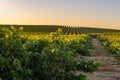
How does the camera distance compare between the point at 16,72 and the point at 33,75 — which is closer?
the point at 16,72

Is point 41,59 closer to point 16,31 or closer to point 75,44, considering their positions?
point 16,31

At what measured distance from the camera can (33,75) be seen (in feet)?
33.6

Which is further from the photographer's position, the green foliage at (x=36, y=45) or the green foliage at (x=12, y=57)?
the green foliage at (x=36, y=45)

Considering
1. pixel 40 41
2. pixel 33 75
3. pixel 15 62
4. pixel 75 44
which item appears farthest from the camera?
pixel 75 44

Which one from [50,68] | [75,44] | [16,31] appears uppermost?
[16,31]

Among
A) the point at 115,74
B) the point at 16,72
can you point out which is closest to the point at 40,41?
the point at 16,72

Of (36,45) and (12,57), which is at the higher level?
(36,45)

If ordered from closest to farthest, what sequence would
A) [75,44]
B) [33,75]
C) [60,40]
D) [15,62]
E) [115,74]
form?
[15,62]
[33,75]
[60,40]
[115,74]
[75,44]

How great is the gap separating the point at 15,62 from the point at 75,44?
25.8 metres

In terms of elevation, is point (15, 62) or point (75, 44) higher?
point (15, 62)

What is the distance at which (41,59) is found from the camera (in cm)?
1030

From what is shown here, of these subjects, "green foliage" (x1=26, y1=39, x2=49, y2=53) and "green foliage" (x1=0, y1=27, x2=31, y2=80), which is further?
"green foliage" (x1=26, y1=39, x2=49, y2=53)

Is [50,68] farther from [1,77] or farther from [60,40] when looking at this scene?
[60,40]

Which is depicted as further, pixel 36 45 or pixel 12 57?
pixel 36 45
